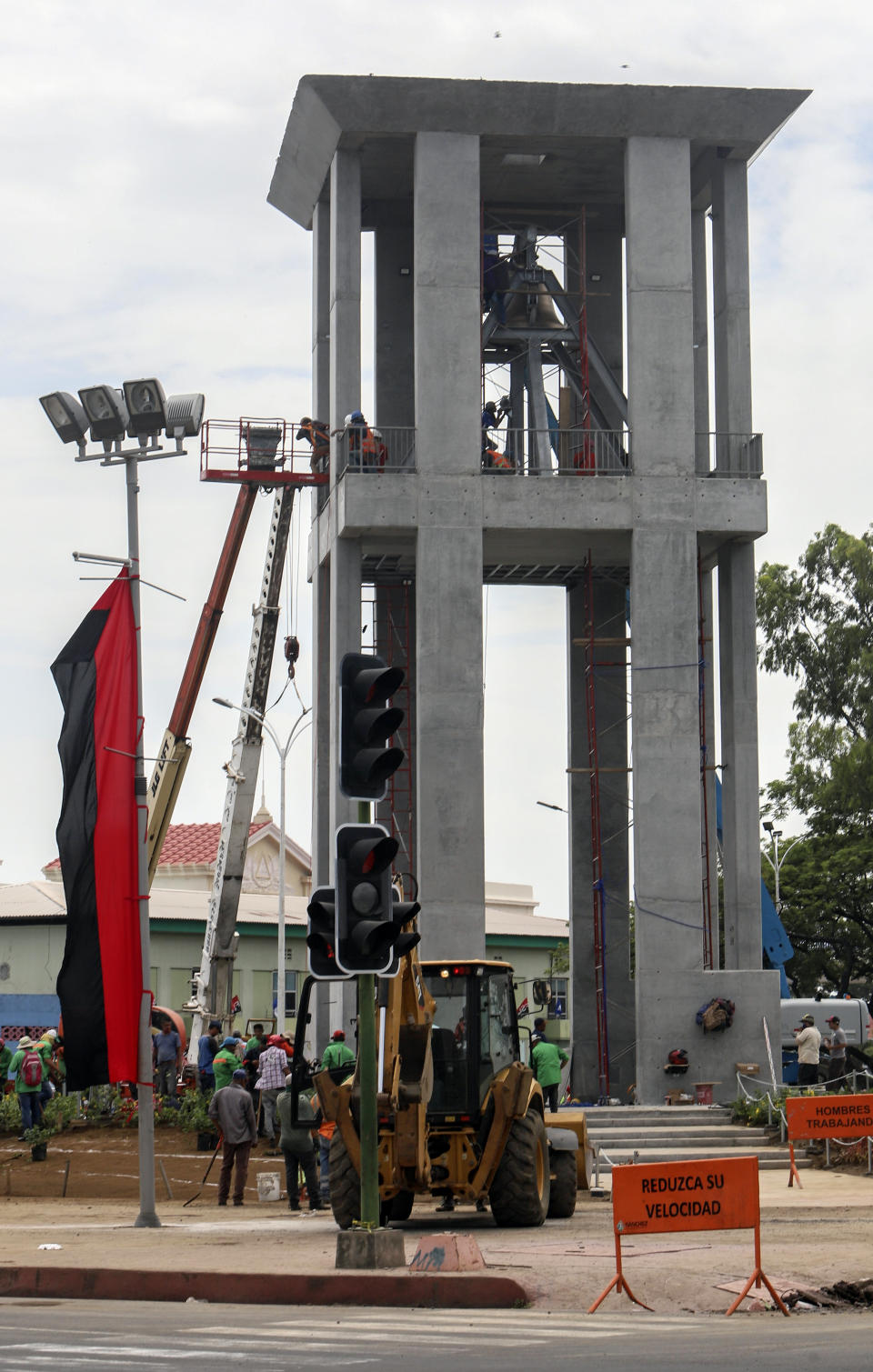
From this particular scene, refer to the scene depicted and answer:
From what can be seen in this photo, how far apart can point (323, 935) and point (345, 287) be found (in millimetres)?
25249

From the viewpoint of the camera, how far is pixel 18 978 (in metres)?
62.4

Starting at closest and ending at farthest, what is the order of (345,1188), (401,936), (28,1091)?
(401,936), (345,1188), (28,1091)

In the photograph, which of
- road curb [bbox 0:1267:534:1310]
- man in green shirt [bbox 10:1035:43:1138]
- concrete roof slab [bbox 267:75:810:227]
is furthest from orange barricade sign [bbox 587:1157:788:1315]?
concrete roof slab [bbox 267:75:810:227]

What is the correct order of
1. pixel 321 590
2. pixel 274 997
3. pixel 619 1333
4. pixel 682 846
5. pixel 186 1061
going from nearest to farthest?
pixel 619 1333 < pixel 682 846 < pixel 321 590 < pixel 186 1061 < pixel 274 997

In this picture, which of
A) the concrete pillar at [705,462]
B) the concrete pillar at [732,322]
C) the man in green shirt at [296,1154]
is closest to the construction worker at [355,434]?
the concrete pillar at [705,462]

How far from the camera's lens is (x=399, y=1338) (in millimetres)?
11789

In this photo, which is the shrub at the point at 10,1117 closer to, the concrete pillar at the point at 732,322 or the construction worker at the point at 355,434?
the construction worker at the point at 355,434

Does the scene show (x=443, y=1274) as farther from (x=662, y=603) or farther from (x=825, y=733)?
(x=825, y=733)

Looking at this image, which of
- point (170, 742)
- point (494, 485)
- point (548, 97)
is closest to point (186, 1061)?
point (170, 742)

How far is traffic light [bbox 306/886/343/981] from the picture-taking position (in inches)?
577

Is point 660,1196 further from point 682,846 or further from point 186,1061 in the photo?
point 186,1061

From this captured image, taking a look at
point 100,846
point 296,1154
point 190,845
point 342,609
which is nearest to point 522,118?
point 342,609

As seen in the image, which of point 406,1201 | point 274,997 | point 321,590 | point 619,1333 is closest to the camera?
point 619,1333

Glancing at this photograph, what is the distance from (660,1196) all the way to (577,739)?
30220mm
